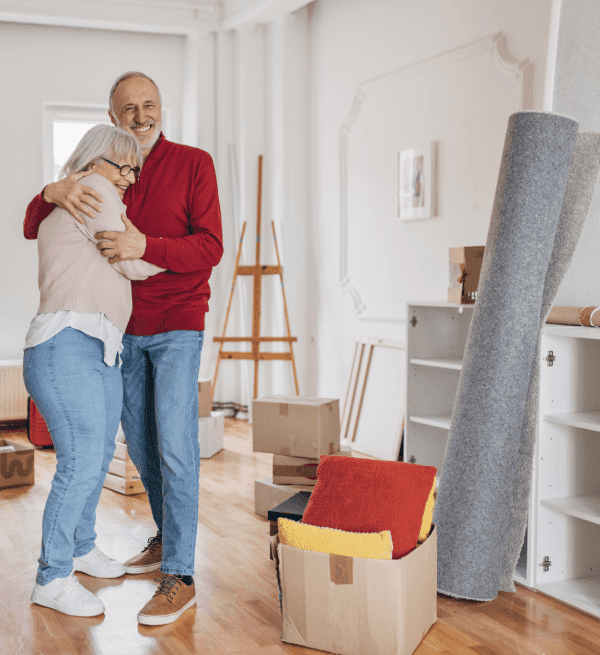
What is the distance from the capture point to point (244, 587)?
2492 millimetres

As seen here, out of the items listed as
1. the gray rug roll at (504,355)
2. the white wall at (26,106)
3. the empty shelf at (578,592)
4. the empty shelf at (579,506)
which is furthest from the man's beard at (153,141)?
the white wall at (26,106)

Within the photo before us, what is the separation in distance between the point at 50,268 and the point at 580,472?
1.76 m

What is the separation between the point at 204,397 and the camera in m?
4.65

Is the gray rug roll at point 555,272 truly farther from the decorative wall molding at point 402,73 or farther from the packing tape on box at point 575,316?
the decorative wall molding at point 402,73

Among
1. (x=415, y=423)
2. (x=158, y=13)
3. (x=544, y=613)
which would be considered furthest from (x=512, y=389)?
Result: (x=158, y=13)

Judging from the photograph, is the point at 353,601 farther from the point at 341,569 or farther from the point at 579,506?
the point at 579,506

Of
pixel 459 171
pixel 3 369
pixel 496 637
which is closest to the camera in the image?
pixel 496 637

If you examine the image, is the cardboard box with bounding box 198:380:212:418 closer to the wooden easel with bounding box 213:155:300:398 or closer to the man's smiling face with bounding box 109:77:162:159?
the wooden easel with bounding box 213:155:300:398

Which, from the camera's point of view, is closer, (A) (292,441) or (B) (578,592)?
(B) (578,592)

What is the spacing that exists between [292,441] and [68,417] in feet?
4.37

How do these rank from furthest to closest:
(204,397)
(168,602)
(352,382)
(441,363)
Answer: (352,382) < (204,397) < (441,363) < (168,602)

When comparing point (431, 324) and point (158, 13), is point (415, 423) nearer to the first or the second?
point (431, 324)

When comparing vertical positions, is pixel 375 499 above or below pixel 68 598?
above

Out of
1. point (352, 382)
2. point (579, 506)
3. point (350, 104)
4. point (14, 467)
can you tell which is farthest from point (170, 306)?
point (350, 104)
